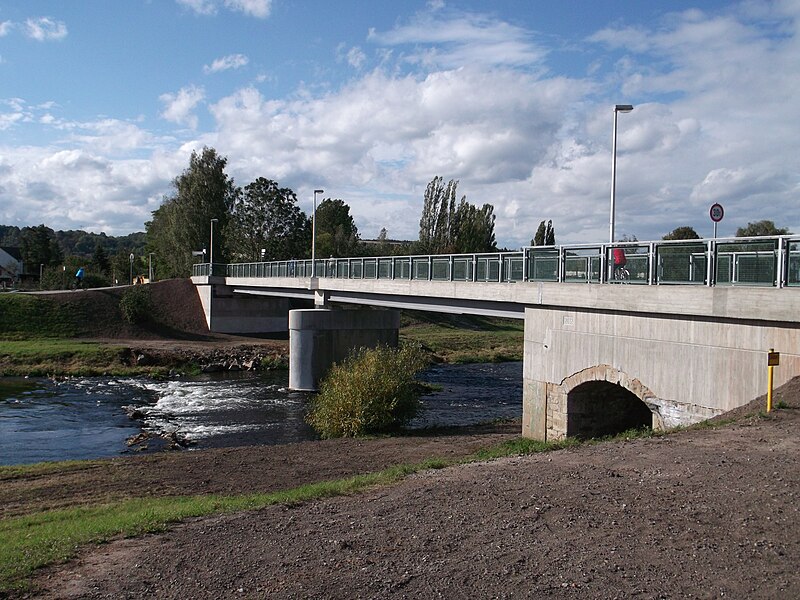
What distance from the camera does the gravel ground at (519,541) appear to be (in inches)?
299

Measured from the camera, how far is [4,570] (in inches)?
352

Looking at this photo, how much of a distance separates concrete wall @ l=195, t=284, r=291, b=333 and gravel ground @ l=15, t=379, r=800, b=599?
5201 cm

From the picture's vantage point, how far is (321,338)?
1519 inches

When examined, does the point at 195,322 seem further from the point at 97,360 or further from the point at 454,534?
the point at 454,534

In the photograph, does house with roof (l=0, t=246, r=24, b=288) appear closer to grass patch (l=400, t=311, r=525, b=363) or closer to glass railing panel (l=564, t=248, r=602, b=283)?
grass patch (l=400, t=311, r=525, b=363)

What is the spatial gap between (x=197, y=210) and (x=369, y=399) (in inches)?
2559

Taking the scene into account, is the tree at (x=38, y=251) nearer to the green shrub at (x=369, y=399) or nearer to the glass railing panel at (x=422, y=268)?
the glass railing panel at (x=422, y=268)

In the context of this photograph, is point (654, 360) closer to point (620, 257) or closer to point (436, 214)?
point (620, 257)

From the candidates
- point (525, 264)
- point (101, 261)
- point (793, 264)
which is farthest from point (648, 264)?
point (101, 261)

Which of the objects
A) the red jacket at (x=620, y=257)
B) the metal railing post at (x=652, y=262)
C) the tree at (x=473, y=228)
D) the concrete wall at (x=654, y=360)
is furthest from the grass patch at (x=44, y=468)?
the tree at (x=473, y=228)

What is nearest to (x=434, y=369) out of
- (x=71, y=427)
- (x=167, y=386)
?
(x=167, y=386)

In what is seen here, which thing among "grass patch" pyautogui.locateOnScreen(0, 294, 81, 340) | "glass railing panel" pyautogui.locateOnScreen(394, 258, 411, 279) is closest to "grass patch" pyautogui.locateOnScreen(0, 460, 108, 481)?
"glass railing panel" pyautogui.locateOnScreen(394, 258, 411, 279)

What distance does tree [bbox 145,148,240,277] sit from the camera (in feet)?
278

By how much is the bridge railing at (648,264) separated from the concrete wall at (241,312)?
35.2 metres
